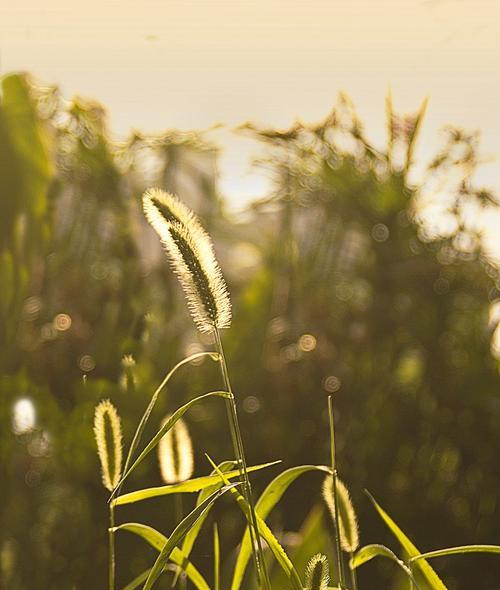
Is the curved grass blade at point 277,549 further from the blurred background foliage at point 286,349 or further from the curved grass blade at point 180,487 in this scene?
the blurred background foliage at point 286,349

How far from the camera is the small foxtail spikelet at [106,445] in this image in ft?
1.12

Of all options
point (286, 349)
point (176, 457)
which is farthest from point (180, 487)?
point (286, 349)

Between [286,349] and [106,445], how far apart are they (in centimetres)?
27

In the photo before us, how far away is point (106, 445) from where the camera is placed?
0.34 metres

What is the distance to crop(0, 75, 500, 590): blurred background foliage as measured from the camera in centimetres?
57

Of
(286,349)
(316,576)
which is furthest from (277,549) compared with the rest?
(286,349)

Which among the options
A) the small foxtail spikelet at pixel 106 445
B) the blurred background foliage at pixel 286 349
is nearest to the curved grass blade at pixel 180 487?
the small foxtail spikelet at pixel 106 445

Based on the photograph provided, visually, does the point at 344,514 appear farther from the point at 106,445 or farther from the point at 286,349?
the point at 286,349

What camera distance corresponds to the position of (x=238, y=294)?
0.65 meters

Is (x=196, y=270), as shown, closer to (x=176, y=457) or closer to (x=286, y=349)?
(x=176, y=457)

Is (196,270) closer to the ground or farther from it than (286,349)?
farther from it

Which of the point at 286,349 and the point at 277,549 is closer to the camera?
the point at 277,549

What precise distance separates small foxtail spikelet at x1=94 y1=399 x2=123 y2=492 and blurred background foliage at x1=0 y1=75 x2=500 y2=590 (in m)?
0.20

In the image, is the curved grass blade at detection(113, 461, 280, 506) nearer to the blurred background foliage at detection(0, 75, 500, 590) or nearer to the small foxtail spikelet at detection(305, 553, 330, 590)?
the small foxtail spikelet at detection(305, 553, 330, 590)
